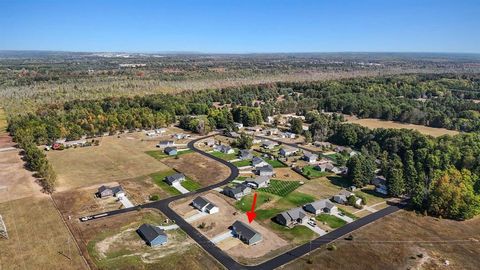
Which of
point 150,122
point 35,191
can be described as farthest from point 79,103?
point 35,191

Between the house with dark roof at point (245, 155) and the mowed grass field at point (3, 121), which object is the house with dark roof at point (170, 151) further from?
the mowed grass field at point (3, 121)

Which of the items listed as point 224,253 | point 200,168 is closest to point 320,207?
point 224,253

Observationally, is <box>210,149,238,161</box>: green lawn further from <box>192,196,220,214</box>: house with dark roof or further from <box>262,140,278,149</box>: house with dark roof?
<box>192,196,220,214</box>: house with dark roof

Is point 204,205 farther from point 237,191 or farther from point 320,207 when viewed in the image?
point 320,207

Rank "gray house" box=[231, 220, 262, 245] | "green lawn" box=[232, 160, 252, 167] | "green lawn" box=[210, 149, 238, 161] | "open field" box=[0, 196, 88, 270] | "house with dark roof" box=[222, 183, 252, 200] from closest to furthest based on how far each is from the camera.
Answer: "open field" box=[0, 196, 88, 270]
"gray house" box=[231, 220, 262, 245]
"house with dark roof" box=[222, 183, 252, 200]
"green lawn" box=[232, 160, 252, 167]
"green lawn" box=[210, 149, 238, 161]

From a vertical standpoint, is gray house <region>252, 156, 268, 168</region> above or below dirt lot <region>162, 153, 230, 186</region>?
above

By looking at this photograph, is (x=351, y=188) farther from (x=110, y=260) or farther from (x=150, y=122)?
(x=150, y=122)

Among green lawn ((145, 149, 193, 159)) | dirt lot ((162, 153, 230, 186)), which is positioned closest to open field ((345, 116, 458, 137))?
dirt lot ((162, 153, 230, 186))
